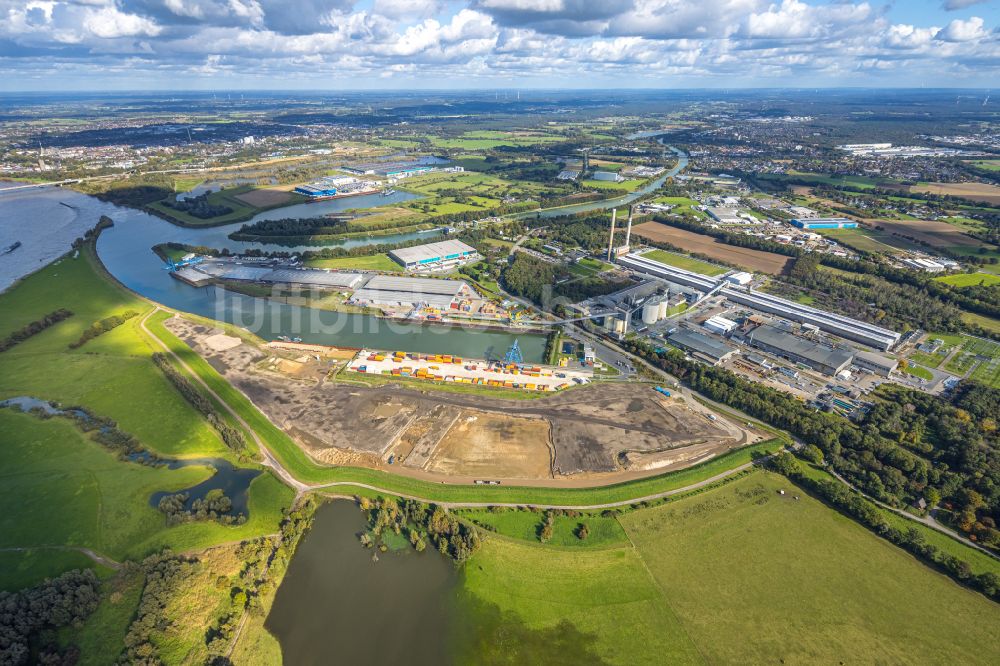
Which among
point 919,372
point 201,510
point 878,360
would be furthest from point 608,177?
point 201,510

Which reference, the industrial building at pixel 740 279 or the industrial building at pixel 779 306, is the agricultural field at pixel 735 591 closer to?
the industrial building at pixel 779 306

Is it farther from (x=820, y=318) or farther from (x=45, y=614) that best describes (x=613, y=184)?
(x=45, y=614)

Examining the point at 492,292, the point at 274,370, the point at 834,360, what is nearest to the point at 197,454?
the point at 274,370

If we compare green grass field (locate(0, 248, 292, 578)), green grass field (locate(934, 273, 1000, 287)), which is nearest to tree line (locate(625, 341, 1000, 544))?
green grass field (locate(934, 273, 1000, 287))

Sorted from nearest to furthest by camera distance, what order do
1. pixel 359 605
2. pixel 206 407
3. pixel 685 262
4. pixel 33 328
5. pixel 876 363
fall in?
pixel 359 605 < pixel 206 407 < pixel 876 363 < pixel 33 328 < pixel 685 262

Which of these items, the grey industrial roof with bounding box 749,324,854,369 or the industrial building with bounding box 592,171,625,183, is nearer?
the grey industrial roof with bounding box 749,324,854,369

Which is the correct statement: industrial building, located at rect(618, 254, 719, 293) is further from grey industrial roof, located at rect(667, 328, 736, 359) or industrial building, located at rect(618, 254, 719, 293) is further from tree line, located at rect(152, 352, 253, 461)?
tree line, located at rect(152, 352, 253, 461)

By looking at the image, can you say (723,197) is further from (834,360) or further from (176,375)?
(176,375)

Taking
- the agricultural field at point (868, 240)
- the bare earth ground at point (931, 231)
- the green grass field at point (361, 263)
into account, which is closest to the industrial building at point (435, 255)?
the green grass field at point (361, 263)
